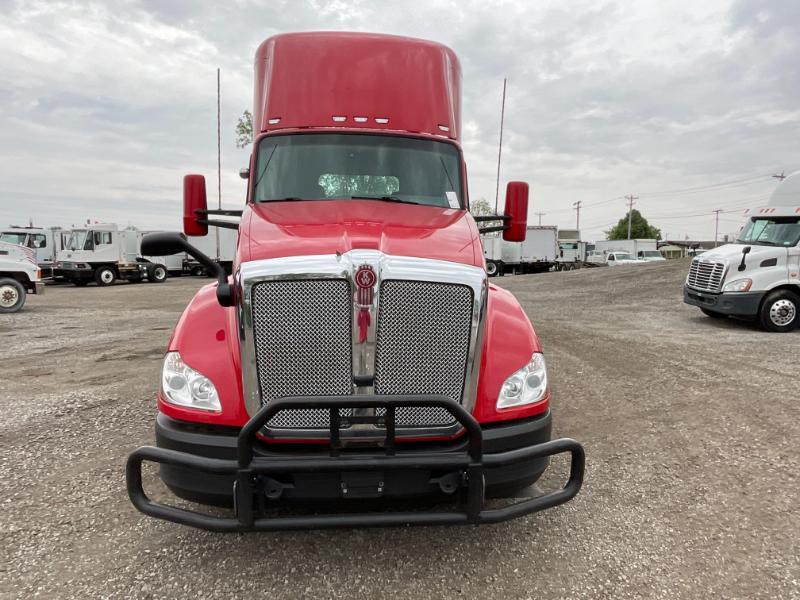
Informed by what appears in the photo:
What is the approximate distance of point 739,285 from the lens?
998 cm

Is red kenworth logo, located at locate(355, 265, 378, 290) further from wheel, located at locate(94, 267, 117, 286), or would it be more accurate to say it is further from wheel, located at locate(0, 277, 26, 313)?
wheel, located at locate(94, 267, 117, 286)

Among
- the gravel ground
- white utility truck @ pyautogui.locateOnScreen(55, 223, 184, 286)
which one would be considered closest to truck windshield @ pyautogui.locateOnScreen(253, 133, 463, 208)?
the gravel ground

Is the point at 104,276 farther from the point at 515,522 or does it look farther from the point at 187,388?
the point at 515,522

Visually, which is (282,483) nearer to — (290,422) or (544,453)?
(290,422)

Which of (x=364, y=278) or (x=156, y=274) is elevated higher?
(x=364, y=278)

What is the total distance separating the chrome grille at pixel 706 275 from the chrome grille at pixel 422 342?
32.1 feet

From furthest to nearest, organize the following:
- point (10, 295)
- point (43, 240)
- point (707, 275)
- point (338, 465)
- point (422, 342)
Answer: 1. point (43, 240)
2. point (10, 295)
3. point (707, 275)
4. point (422, 342)
5. point (338, 465)

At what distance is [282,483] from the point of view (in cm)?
230

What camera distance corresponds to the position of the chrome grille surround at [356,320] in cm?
245

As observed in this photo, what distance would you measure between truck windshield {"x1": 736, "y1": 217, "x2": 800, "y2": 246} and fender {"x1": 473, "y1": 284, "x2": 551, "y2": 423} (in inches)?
392

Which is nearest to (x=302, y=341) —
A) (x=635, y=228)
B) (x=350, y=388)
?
(x=350, y=388)

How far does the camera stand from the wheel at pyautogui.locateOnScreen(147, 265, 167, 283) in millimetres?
27266

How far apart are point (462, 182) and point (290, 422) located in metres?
2.68

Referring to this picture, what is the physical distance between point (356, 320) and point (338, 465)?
0.66 meters
